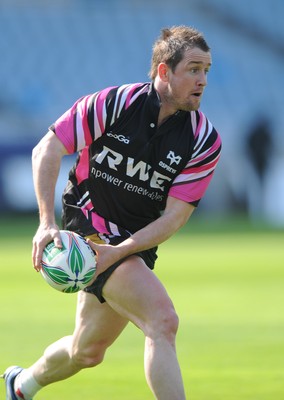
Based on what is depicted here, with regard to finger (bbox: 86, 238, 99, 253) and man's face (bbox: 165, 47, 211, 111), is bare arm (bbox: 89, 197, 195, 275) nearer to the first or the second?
finger (bbox: 86, 238, 99, 253)

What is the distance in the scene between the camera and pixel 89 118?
6.36 m

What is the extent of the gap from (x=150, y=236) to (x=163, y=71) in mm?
1032

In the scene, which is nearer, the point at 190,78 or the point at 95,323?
the point at 190,78

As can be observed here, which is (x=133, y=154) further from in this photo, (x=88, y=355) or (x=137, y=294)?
(x=88, y=355)

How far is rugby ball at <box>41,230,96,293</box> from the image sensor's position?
233 inches

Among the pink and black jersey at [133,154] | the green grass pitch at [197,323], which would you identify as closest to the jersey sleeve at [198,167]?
the pink and black jersey at [133,154]

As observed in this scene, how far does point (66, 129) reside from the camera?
6332 mm

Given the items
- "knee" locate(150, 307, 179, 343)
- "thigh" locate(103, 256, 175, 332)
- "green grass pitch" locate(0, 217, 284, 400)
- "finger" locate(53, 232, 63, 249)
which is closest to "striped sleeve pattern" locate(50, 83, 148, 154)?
"finger" locate(53, 232, 63, 249)

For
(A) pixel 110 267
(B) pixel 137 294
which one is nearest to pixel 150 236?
(A) pixel 110 267

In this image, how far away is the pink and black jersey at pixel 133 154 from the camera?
6414 mm

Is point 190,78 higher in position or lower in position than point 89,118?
higher

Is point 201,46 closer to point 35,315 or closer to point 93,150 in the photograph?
point 93,150

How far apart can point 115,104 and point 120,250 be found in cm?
93

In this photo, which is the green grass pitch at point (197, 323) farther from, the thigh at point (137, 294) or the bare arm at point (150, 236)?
the bare arm at point (150, 236)
